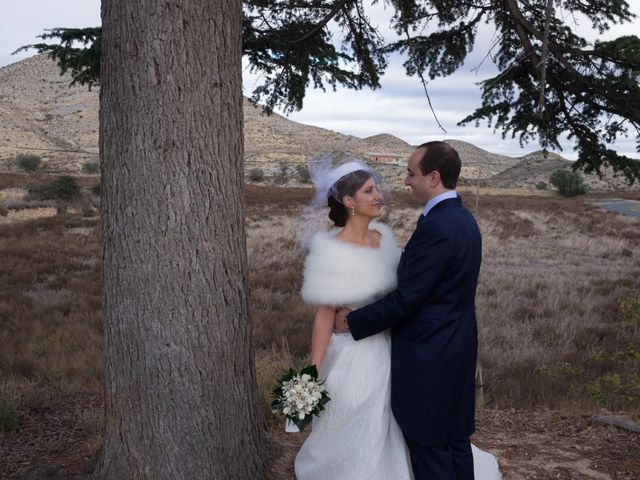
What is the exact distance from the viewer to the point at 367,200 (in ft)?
10.5

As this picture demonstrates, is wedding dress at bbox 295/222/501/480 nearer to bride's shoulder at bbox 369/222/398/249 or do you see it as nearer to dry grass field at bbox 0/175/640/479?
bride's shoulder at bbox 369/222/398/249

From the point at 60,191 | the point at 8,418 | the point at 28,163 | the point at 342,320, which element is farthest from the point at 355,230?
the point at 28,163

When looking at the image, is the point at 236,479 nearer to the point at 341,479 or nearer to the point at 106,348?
the point at 341,479

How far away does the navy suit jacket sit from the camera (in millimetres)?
2838

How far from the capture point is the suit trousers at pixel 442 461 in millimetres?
3029

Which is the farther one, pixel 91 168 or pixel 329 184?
pixel 91 168

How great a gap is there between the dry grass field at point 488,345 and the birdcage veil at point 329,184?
4.77 ft

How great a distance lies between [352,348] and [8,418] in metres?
3.36

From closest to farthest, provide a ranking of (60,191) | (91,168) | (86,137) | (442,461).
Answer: (442,461)
(60,191)
(91,168)
(86,137)

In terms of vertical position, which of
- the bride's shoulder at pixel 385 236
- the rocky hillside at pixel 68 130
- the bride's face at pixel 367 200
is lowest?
the bride's shoulder at pixel 385 236

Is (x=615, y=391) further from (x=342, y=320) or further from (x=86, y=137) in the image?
(x=86, y=137)

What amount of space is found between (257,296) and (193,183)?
8.53 metres

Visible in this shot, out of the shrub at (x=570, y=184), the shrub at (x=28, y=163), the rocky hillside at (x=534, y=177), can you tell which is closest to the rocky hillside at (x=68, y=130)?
the shrub at (x=28, y=163)

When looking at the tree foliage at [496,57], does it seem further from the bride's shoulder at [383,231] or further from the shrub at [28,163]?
the shrub at [28,163]
